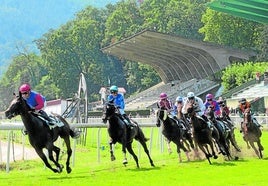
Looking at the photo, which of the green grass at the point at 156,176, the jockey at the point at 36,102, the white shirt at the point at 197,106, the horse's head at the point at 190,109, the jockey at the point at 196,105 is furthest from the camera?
the white shirt at the point at 197,106

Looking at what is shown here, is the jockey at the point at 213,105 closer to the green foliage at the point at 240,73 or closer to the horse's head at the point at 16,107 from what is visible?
the horse's head at the point at 16,107

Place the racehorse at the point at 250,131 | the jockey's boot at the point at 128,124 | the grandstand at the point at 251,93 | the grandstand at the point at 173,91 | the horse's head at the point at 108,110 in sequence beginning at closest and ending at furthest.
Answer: the horse's head at the point at 108,110 → the jockey's boot at the point at 128,124 → the racehorse at the point at 250,131 → the grandstand at the point at 251,93 → the grandstand at the point at 173,91

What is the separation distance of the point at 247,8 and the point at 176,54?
18512 mm

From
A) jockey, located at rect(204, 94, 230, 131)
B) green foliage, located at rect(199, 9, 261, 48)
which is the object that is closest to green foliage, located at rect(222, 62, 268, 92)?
green foliage, located at rect(199, 9, 261, 48)

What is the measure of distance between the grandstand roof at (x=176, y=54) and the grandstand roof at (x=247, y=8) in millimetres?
7543

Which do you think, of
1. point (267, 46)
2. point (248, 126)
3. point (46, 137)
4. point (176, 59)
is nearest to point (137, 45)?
point (176, 59)

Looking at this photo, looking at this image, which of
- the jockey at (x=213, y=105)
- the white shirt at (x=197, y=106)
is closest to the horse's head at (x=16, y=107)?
the white shirt at (x=197, y=106)

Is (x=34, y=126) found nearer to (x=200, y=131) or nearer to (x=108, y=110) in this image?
(x=108, y=110)

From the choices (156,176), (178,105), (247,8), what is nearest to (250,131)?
(178,105)

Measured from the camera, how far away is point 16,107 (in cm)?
1156

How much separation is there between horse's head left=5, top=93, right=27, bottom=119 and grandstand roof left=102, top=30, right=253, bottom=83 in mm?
48387

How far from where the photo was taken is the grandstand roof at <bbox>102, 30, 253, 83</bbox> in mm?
61969

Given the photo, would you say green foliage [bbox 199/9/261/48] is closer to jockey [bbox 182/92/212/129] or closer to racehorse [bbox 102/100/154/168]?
jockey [bbox 182/92/212/129]

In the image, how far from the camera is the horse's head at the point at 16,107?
1146 centimetres
